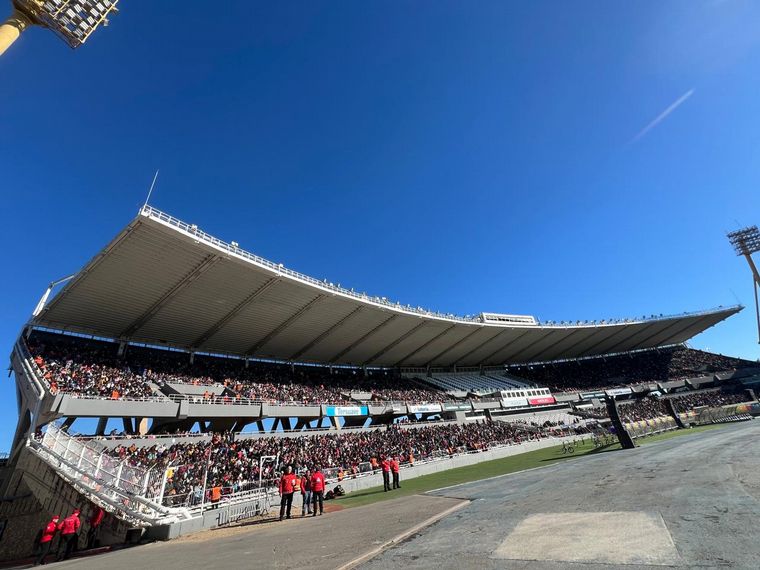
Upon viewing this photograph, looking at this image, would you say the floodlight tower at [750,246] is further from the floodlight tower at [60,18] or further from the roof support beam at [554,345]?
the floodlight tower at [60,18]

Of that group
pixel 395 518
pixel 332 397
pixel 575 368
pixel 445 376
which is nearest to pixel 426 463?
pixel 332 397

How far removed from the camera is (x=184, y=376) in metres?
29.8

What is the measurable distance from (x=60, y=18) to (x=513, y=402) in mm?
53695

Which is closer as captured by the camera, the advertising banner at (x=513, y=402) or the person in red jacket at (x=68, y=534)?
the person in red jacket at (x=68, y=534)

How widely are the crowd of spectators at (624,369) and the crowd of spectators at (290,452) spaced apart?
97.5ft

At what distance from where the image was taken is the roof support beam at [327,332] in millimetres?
36594

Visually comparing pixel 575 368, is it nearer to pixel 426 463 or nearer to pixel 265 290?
pixel 426 463

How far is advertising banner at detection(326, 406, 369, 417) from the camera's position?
33562mm

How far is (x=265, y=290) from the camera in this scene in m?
29.8

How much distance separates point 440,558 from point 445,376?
54316 millimetres

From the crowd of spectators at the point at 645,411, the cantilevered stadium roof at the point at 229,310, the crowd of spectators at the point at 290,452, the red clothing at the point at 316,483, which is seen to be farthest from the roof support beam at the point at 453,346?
the red clothing at the point at 316,483

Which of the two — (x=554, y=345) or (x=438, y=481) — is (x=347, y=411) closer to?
(x=438, y=481)

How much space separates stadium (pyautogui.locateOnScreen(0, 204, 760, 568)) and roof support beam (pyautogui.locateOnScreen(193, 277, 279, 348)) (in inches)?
6.1

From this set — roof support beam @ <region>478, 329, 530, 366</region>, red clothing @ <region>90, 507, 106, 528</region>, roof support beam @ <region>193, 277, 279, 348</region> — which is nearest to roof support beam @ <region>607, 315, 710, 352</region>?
roof support beam @ <region>478, 329, 530, 366</region>
